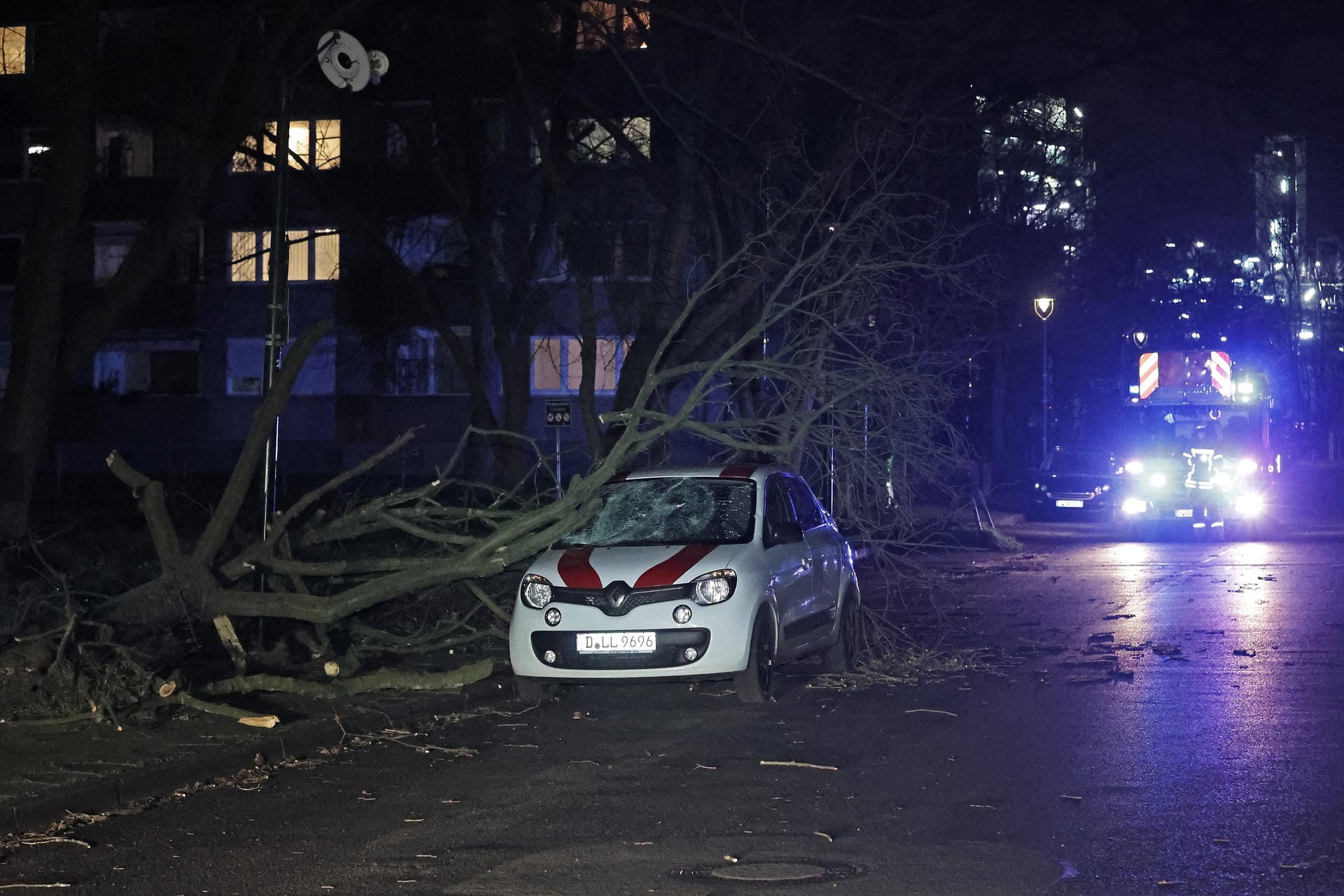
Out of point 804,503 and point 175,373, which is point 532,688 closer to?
point 804,503

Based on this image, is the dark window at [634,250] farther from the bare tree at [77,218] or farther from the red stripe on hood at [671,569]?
the red stripe on hood at [671,569]

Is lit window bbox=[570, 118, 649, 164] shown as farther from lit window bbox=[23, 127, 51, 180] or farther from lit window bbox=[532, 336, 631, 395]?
lit window bbox=[23, 127, 51, 180]

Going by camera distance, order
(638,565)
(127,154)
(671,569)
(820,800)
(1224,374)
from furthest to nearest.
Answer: (127,154) < (1224,374) < (638,565) < (671,569) < (820,800)

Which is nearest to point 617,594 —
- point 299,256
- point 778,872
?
point 778,872

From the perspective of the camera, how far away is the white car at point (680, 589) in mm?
10227

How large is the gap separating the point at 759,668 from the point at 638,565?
1058 millimetres

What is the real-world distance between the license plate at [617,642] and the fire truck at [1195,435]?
22.3m

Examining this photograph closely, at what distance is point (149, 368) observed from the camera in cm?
4684

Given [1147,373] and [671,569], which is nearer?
[671,569]

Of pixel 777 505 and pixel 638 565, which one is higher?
pixel 777 505

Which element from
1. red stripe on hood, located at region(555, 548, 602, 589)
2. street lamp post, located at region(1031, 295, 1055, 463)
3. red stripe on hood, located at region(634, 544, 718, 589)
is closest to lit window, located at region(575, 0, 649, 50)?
red stripe on hood, located at region(555, 548, 602, 589)

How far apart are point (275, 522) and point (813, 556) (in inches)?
154

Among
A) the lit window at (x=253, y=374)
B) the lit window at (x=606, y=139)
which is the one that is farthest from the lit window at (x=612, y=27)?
the lit window at (x=253, y=374)

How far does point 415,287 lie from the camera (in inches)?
1005
